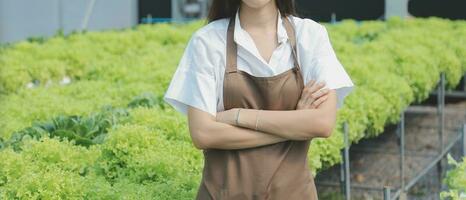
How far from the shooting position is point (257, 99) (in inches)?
138

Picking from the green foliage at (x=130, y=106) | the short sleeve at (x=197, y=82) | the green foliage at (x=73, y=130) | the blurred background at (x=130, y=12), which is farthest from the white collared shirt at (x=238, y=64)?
the blurred background at (x=130, y=12)

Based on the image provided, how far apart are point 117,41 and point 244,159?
34.3ft

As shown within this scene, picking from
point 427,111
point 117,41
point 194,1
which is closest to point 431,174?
point 427,111

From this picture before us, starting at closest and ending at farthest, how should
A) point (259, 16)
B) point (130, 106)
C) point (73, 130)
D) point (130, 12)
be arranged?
point (259, 16)
point (73, 130)
point (130, 106)
point (130, 12)

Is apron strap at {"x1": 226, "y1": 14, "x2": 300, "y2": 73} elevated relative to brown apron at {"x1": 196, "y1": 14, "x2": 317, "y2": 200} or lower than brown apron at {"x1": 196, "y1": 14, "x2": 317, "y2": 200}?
elevated

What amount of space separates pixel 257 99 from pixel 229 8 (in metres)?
0.42

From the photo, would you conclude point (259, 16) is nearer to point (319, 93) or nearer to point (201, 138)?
point (319, 93)

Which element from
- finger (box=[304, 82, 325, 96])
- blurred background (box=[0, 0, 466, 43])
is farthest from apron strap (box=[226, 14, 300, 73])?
blurred background (box=[0, 0, 466, 43])

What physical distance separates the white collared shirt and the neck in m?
0.03

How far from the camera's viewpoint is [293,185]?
3467 mm

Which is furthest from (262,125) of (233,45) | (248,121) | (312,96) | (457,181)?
(457,181)

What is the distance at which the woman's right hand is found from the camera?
135 inches

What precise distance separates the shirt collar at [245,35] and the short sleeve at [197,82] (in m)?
0.14

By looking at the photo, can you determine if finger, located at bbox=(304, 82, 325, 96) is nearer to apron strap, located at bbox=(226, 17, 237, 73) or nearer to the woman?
the woman
